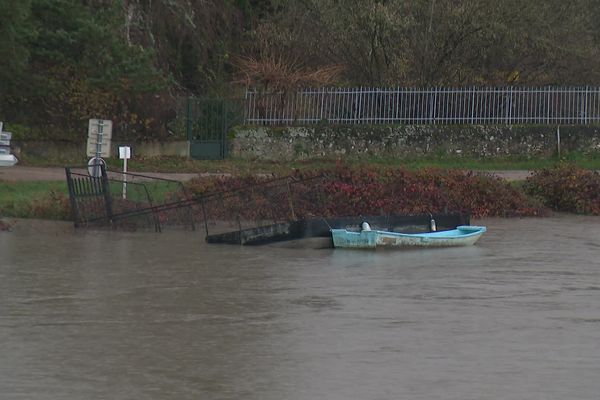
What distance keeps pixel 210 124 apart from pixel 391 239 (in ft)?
50.9

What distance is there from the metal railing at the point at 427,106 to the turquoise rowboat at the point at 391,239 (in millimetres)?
15480

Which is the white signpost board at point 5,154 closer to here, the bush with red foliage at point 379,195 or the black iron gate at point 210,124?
the bush with red foliage at point 379,195

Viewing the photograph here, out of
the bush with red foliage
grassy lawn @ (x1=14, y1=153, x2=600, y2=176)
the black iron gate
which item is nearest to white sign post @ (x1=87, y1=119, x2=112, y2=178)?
the bush with red foliage

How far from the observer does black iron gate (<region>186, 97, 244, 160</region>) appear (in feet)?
121

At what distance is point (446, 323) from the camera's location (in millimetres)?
15367

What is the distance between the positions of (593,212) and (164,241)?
35.4ft

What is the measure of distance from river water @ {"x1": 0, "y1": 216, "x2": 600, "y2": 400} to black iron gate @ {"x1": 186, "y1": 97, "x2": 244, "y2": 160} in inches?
534

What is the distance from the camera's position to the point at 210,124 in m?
37.1

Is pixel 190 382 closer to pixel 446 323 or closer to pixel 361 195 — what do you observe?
pixel 446 323

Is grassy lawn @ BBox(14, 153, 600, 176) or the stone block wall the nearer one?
grassy lawn @ BBox(14, 153, 600, 176)

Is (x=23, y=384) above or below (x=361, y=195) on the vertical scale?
below

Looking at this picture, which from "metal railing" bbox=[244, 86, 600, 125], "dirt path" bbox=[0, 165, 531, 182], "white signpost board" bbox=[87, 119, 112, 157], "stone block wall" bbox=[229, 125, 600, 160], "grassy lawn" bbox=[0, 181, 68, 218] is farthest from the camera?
"metal railing" bbox=[244, 86, 600, 125]

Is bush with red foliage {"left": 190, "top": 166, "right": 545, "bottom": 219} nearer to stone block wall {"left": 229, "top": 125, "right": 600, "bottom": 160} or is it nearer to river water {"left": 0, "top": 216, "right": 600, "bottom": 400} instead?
river water {"left": 0, "top": 216, "right": 600, "bottom": 400}

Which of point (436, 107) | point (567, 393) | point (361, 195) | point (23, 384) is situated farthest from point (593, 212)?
point (23, 384)
